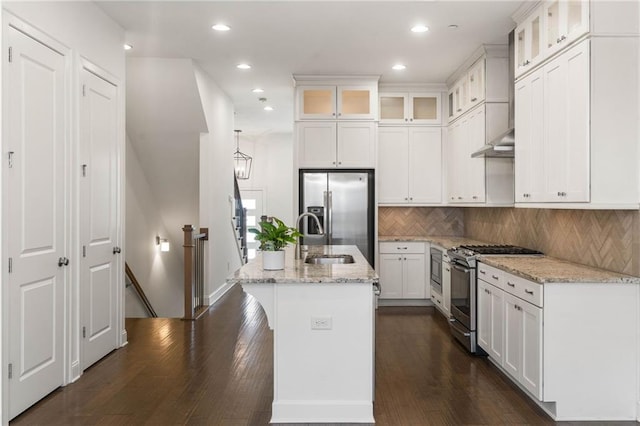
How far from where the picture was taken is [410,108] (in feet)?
22.4

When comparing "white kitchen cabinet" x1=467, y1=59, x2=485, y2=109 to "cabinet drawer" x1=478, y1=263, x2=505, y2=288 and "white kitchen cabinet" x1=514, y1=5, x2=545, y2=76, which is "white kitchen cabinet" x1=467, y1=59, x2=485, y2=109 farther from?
"cabinet drawer" x1=478, y1=263, x2=505, y2=288

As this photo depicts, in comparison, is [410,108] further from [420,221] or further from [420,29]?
[420,29]

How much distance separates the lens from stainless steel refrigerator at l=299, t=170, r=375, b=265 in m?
6.38

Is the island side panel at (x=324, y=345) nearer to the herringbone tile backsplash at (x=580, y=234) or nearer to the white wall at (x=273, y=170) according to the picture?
the herringbone tile backsplash at (x=580, y=234)

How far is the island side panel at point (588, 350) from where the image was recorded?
3.12m

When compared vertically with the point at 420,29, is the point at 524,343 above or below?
below

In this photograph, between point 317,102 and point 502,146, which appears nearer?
point 502,146

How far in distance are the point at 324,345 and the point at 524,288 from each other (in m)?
1.47

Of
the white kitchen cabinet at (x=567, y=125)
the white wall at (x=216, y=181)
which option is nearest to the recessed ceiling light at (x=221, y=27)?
the white wall at (x=216, y=181)

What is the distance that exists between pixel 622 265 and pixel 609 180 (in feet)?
2.11

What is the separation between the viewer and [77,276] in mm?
3854

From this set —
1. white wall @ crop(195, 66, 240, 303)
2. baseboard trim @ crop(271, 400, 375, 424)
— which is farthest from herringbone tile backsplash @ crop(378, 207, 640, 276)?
white wall @ crop(195, 66, 240, 303)

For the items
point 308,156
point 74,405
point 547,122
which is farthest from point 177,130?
point 547,122

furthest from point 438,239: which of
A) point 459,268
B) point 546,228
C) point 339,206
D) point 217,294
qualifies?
point 217,294
